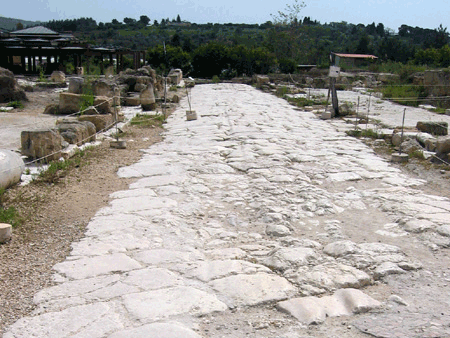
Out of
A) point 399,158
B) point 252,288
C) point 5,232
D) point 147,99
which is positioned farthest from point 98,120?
point 252,288

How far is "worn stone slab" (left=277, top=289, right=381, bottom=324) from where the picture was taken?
3209 mm

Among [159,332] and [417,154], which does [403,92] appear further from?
[159,332]

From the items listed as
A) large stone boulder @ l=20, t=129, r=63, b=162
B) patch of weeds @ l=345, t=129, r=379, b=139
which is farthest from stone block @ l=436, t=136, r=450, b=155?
large stone boulder @ l=20, t=129, r=63, b=162

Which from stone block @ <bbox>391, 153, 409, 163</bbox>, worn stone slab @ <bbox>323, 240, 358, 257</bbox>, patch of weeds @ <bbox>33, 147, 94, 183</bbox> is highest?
stone block @ <bbox>391, 153, 409, 163</bbox>

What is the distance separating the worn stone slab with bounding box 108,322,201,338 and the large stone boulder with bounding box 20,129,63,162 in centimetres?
477

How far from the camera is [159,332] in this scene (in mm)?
2953

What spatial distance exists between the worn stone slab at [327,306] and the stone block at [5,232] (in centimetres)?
266

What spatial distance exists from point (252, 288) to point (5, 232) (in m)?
2.42

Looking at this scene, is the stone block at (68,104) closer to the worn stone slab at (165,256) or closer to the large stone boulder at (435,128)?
the large stone boulder at (435,128)

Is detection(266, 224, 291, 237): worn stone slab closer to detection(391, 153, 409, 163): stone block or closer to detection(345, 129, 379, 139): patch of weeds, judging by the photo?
detection(391, 153, 409, 163): stone block

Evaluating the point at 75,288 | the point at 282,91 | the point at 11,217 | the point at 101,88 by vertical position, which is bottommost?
the point at 75,288

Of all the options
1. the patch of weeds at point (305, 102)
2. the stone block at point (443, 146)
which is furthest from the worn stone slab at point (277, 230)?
the patch of weeds at point (305, 102)

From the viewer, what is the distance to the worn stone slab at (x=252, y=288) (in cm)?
341

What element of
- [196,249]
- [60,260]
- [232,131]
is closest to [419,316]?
[196,249]
